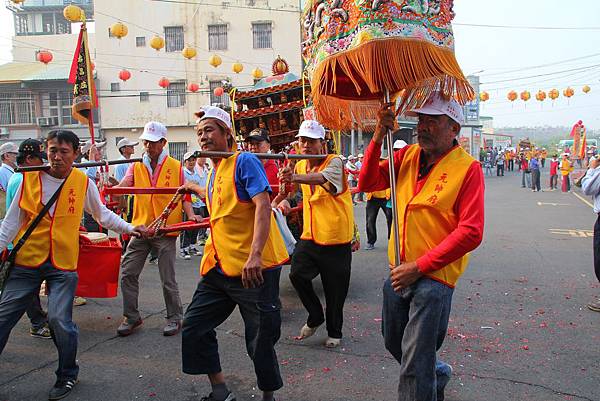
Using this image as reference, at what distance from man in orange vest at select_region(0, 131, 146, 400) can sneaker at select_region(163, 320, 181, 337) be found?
1.18 metres

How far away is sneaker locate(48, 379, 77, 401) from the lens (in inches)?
143

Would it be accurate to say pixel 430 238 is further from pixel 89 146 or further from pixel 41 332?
pixel 89 146

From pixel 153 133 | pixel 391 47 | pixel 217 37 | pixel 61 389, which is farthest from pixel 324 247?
pixel 217 37

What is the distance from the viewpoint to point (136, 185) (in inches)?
202

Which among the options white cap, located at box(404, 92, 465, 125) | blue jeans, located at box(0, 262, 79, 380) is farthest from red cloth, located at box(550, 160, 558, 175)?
blue jeans, located at box(0, 262, 79, 380)

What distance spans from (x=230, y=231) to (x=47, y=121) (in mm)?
31192

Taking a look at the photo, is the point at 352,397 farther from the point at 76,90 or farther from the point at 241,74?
the point at 241,74

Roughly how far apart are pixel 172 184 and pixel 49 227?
157 cm

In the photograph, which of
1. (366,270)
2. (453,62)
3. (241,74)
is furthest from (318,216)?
(241,74)

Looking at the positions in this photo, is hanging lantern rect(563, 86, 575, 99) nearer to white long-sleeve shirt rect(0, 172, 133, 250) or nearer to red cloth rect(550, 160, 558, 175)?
red cloth rect(550, 160, 558, 175)

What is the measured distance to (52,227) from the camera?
3.79 metres

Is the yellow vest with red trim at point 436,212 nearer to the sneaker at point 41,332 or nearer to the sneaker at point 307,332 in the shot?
the sneaker at point 307,332

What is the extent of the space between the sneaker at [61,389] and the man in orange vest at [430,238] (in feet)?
8.02

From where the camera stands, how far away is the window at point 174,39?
3086cm
